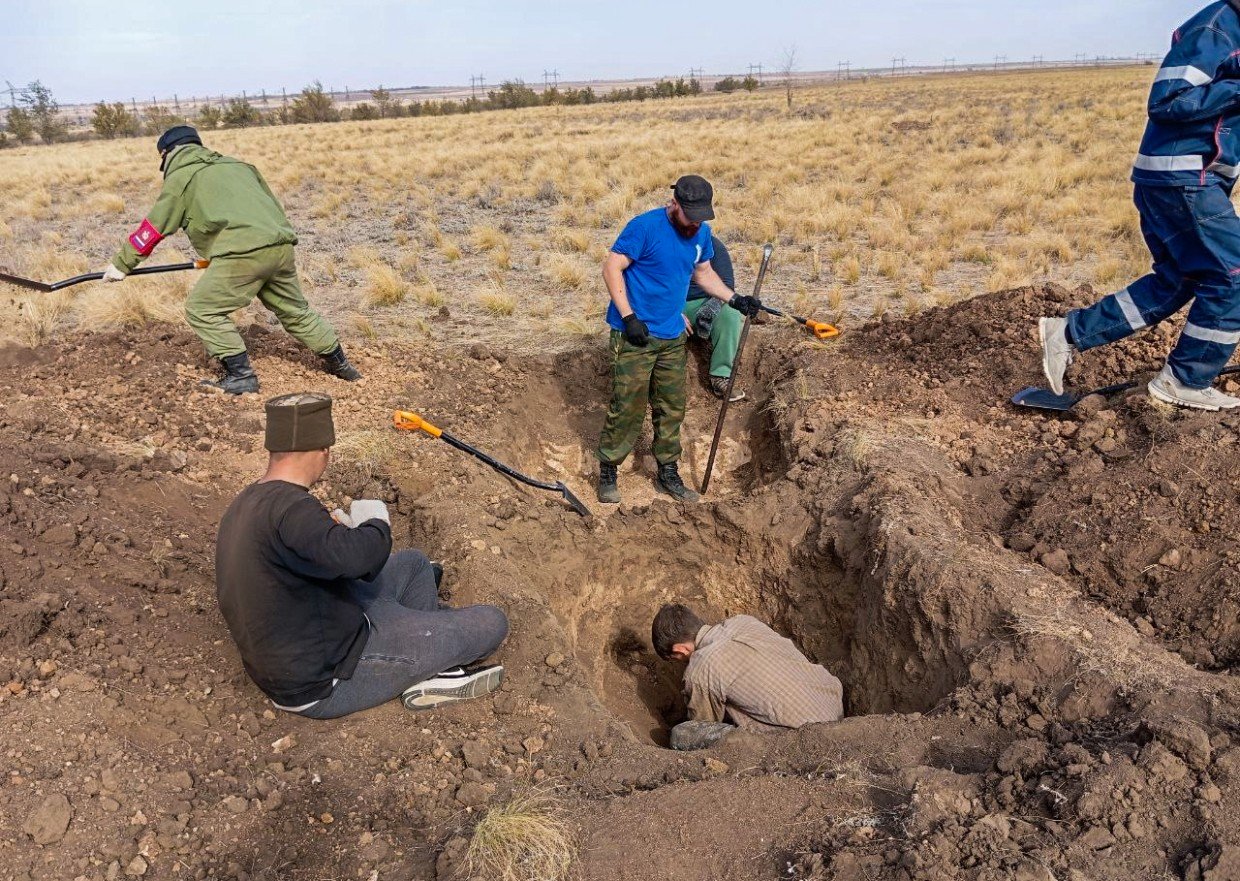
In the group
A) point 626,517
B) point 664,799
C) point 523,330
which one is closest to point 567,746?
point 664,799

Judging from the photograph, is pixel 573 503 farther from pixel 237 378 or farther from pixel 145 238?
pixel 145 238

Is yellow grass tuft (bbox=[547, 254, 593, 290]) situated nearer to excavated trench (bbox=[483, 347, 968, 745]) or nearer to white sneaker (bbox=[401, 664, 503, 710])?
excavated trench (bbox=[483, 347, 968, 745])

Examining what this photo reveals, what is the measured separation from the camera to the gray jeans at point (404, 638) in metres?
3.38

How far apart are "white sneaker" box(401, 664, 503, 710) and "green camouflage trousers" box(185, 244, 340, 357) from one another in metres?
3.97

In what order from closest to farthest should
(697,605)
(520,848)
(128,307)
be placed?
(520,848) < (697,605) < (128,307)

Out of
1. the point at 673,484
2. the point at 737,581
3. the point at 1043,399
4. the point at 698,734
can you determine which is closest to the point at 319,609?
the point at 698,734

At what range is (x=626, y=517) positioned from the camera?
18.2 feet

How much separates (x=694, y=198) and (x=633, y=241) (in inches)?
19.8

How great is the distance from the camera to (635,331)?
208 inches

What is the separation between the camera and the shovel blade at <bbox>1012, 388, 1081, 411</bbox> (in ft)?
17.9

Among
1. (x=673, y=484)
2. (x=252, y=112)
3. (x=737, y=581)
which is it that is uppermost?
(x=252, y=112)

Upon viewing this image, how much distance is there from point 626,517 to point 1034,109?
89.6ft

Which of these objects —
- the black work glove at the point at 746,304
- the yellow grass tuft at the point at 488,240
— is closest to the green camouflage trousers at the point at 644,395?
the black work glove at the point at 746,304

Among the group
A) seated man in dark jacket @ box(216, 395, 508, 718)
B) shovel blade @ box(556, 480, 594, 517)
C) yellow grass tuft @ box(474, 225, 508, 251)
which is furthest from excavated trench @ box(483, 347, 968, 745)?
yellow grass tuft @ box(474, 225, 508, 251)
